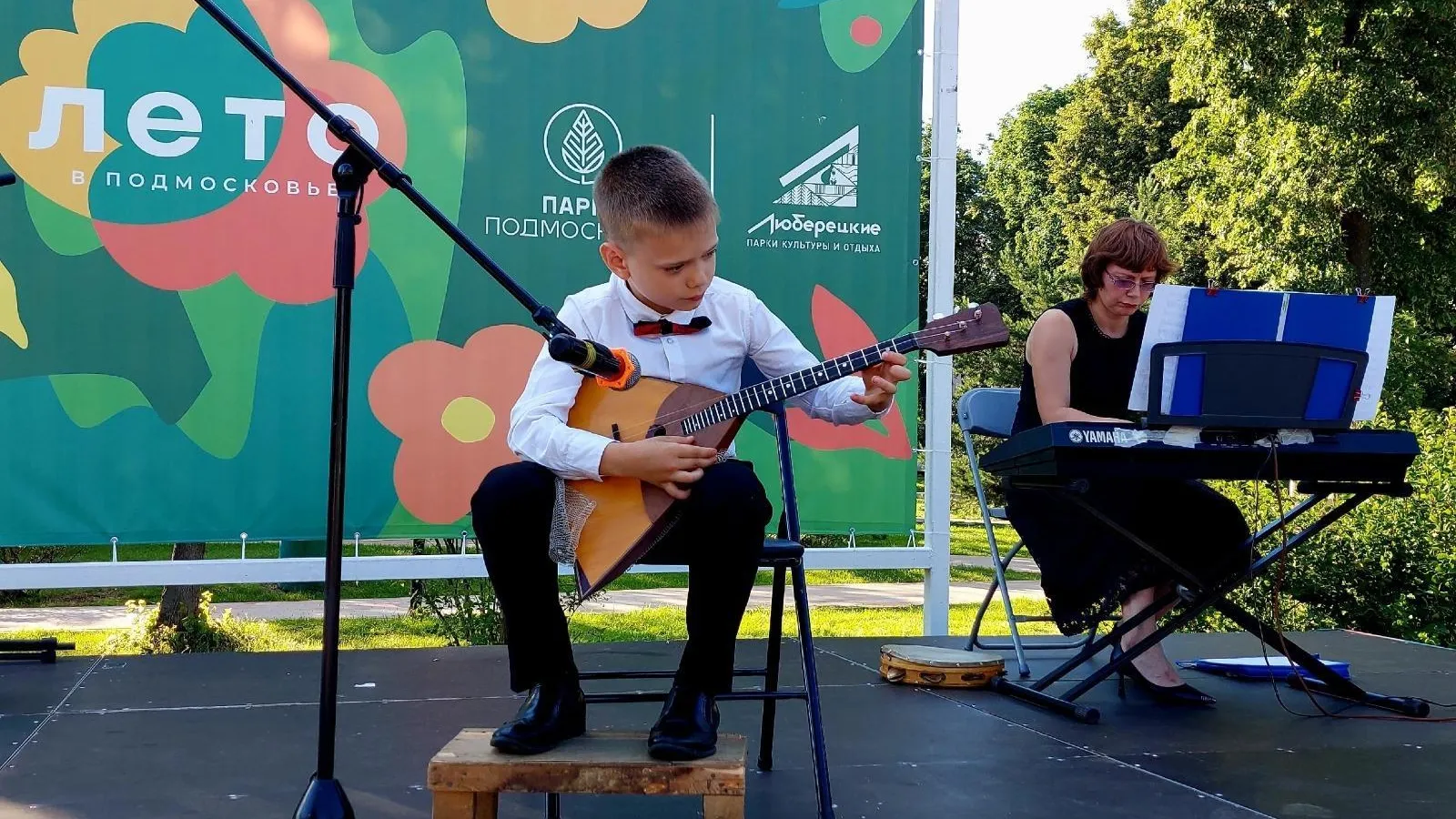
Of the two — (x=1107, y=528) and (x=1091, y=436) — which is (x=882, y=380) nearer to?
(x=1091, y=436)

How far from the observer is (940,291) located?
16.0 ft

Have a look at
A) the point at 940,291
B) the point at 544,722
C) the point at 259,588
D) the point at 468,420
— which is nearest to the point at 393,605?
the point at 259,588

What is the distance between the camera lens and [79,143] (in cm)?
424

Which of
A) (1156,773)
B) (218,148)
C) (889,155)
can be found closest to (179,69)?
(218,148)

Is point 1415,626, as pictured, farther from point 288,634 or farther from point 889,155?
point 288,634

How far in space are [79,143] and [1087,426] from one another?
3489mm

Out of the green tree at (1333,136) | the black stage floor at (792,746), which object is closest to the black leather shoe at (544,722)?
the black stage floor at (792,746)

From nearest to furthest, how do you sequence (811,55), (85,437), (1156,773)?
(1156,773) < (85,437) < (811,55)

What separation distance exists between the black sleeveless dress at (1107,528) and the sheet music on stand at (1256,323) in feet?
1.88

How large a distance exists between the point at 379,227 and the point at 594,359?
9.89ft

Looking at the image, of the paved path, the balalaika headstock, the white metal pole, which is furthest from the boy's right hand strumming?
the paved path

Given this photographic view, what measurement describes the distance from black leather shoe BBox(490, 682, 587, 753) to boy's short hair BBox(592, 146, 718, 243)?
2.67ft

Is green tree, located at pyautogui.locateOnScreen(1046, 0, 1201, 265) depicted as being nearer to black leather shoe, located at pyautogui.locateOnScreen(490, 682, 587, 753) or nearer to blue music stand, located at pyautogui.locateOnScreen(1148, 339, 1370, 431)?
blue music stand, located at pyautogui.locateOnScreen(1148, 339, 1370, 431)

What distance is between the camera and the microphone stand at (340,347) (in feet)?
6.03
